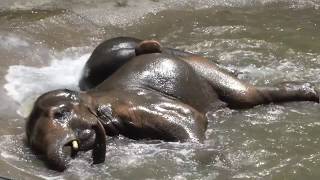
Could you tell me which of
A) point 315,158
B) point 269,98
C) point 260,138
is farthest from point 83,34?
point 315,158

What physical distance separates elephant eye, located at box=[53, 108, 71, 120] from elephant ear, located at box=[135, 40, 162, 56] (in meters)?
1.11

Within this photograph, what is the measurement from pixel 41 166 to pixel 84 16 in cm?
380

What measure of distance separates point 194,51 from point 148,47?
1334mm

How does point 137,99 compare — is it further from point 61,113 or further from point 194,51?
point 194,51

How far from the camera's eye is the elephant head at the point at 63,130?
4.16 m

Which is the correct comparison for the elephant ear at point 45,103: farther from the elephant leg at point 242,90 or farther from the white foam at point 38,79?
the elephant leg at point 242,90

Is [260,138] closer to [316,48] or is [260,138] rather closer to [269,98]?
[269,98]

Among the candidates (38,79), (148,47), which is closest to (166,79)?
(148,47)

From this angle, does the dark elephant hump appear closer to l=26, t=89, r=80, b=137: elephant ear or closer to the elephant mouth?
l=26, t=89, r=80, b=137: elephant ear

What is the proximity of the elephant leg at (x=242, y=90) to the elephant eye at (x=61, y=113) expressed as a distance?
1.31m

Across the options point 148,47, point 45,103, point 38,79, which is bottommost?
point 38,79

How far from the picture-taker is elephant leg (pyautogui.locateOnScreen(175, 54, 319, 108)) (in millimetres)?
5305

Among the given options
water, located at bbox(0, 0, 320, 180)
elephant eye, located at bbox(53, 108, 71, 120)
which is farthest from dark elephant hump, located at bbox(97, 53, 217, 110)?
elephant eye, located at bbox(53, 108, 71, 120)

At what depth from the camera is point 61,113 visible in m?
4.35
